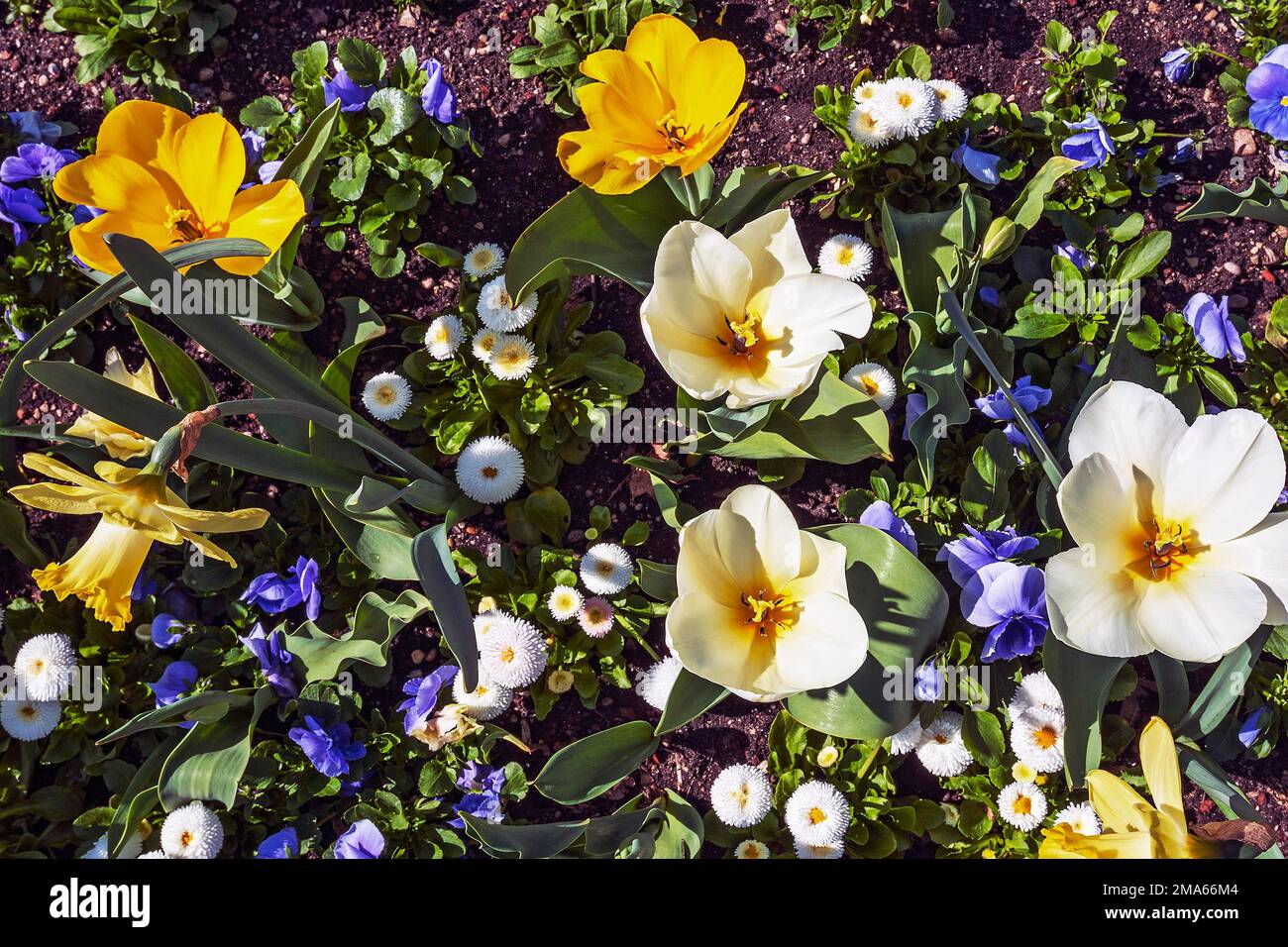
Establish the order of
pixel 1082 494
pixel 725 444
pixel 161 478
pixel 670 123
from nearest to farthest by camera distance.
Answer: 1. pixel 161 478
2. pixel 1082 494
3. pixel 670 123
4. pixel 725 444

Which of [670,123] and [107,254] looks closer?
[107,254]

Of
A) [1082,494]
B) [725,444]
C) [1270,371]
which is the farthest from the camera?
[1270,371]

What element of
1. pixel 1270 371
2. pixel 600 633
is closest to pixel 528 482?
pixel 600 633

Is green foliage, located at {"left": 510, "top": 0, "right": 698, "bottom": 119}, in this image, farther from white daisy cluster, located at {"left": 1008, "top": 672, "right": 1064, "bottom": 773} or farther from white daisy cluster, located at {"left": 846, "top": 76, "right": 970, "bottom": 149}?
white daisy cluster, located at {"left": 1008, "top": 672, "right": 1064, "bottom": 773}

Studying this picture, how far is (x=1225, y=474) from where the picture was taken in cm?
151

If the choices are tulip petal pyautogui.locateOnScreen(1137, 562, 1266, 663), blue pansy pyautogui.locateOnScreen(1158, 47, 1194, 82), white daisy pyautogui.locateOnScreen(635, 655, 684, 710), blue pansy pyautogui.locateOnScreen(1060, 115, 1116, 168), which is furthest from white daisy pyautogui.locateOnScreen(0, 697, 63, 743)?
blue pansy pyautogui.locateOnScreen(1158, 47, 1194, 82)

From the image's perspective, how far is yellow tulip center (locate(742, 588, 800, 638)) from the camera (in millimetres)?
1614

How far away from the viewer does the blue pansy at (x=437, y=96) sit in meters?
2.10

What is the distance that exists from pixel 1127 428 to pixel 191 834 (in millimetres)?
1840

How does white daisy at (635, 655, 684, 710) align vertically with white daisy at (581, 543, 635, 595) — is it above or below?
below

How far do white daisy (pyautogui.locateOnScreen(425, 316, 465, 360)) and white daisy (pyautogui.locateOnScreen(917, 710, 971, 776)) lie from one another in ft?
4.10

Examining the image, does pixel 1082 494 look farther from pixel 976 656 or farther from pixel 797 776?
pixel 797 776

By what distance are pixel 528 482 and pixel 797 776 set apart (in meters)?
0.83

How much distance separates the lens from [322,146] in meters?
1.76
